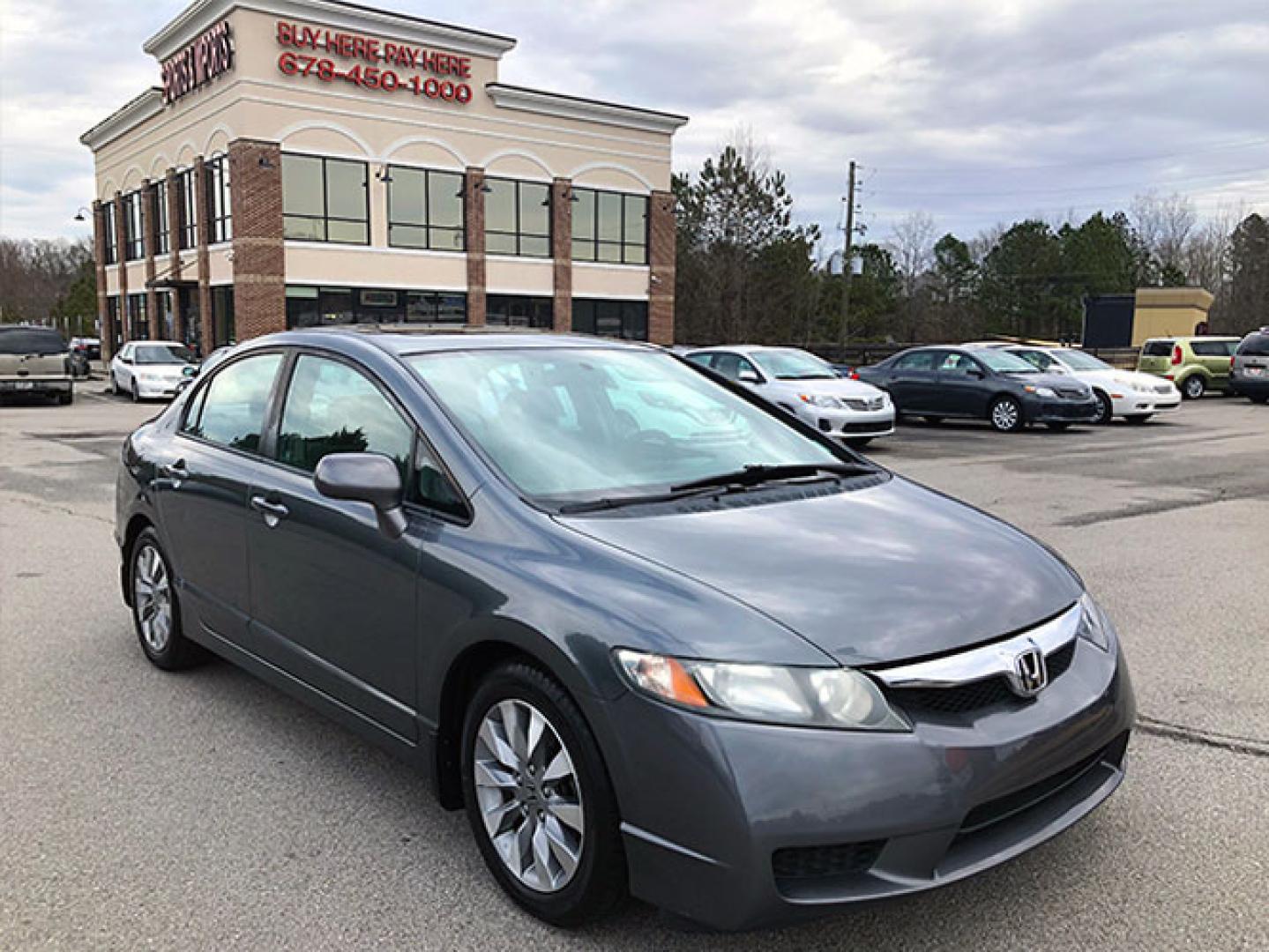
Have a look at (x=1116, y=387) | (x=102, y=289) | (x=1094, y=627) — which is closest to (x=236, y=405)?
(x=1094, y=627)

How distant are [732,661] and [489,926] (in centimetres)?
107

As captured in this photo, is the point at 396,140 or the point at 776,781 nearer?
the point at 776,781

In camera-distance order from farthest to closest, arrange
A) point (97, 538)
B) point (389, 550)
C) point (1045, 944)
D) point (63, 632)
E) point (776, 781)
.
Result: point (97, 538) → point (63, 632) → point (389, 550) → point (1045, 944) → point (776, 781)

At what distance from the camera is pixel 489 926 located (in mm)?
2838

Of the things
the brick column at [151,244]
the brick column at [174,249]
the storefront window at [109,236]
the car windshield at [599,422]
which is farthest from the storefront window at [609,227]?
the car windshield at [599,422]

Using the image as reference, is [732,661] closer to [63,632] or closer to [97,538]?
[63,632]

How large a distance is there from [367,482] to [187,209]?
37.1m

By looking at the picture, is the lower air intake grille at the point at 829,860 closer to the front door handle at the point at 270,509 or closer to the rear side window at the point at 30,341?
the front door handle at the point at 270,509

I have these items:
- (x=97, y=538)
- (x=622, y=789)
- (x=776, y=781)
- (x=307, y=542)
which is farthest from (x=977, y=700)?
(x=97, y=538)

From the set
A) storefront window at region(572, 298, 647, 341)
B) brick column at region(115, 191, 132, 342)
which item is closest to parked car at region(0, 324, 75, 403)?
storefront window at region(572, 298, 647, 341)

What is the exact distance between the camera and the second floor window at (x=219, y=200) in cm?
3234

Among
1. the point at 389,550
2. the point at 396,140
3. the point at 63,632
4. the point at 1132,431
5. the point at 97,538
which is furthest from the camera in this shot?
the point at 396,140

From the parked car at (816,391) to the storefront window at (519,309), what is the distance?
2106cm

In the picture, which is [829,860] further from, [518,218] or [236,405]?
[518,218]
